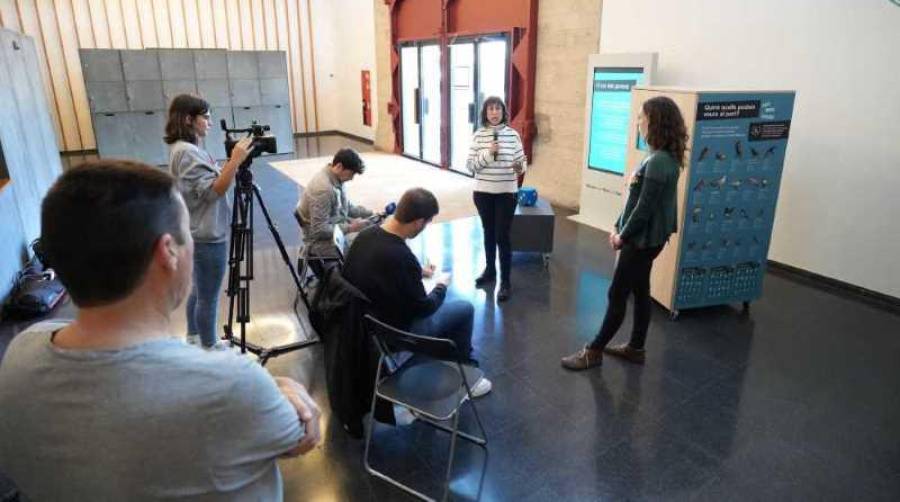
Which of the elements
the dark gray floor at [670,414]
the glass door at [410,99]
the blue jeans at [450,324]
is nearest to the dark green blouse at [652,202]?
the dark gray floor at [670,414]

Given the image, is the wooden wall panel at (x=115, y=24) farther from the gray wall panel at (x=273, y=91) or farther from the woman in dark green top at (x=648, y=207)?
the woman in dark green top at (x=648, y=207)

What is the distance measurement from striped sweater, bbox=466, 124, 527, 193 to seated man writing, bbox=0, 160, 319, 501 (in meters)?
3.31

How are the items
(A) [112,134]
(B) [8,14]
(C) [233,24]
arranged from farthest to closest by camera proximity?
(C) [233,24], (A) [112,134], (B) [8,14]

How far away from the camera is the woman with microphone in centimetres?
405

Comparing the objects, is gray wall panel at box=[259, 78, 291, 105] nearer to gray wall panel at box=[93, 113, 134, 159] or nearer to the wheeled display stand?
gray wall panel at box=[93, 113, 134, 159]

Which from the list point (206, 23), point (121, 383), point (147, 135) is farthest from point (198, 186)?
point (206, 23)

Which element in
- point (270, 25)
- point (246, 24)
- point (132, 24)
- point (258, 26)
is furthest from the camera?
point (270, 25)

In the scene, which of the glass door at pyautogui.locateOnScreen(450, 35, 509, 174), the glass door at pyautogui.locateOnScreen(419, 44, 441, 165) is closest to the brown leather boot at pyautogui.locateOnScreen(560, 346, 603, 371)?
the glass door at pyautogui.locateOnScreen(450, 35, 509, 174)

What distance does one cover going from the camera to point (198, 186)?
264cm

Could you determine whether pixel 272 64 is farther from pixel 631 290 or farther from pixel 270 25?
pixel 631 290

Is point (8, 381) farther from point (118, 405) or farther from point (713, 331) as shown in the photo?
point (713, 331)

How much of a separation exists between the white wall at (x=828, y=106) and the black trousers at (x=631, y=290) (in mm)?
2259

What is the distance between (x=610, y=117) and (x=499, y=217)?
2403 mm

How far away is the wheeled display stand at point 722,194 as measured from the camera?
352cm
